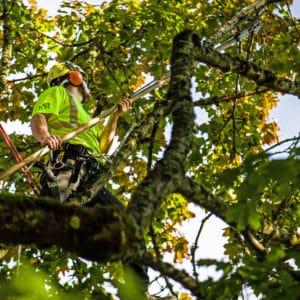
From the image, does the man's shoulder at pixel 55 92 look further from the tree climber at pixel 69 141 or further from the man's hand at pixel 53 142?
the man's hand at pixel 53 142

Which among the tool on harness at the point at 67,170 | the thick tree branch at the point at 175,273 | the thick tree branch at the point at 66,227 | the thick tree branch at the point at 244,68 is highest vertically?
the tool on harness at the point at 67,170

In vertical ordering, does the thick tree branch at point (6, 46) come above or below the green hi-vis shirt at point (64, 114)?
above

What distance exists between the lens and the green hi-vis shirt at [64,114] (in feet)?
13.7

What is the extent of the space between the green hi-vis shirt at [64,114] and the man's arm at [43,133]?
0.37ft

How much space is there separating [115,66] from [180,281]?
6.47m

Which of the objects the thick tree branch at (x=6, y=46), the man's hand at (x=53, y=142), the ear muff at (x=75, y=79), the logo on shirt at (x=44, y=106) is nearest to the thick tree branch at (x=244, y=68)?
the man's hand at (x=53, y=142)

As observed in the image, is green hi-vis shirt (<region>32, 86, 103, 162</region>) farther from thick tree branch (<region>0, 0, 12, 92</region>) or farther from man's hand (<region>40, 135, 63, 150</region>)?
thick tree branch (<region>0, 0, 12, 92</region>)

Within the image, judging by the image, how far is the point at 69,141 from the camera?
410cm

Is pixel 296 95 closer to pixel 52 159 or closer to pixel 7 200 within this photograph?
pixel 52 159

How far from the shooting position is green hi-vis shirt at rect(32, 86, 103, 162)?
418cm

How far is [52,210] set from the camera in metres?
1.35

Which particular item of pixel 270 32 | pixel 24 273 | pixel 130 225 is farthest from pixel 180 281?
pixel 270 32

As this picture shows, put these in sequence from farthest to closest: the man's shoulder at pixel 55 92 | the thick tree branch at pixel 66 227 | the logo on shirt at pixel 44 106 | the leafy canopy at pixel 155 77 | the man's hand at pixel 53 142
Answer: the leafy canopy at pixel 155 77 → the man's shoulder at pixel 55 92 → the logo on shirt at pixel 44 106 → the man's hand at pixel 53 142 → the thick tree branch at pixel 66 227

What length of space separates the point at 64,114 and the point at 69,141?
40 centimetres
